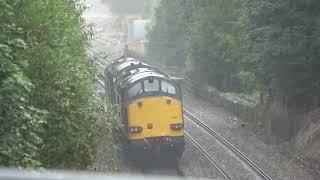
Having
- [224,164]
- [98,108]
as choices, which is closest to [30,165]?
[98,108]

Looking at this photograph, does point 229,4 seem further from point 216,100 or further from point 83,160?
point 83,160

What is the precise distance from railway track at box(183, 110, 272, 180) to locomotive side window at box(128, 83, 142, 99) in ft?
14.2

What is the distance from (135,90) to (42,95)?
8.39 meters

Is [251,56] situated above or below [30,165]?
above

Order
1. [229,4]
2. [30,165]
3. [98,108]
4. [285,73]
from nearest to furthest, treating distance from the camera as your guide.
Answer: [30,165] → [98,108] → [285,73] → [229,4]

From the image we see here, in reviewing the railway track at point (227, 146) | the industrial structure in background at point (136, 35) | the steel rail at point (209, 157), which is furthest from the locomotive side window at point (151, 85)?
the industrial structure in background at point (136, 35)

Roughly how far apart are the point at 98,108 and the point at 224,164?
8112 millimetres

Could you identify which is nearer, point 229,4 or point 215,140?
point 215,140

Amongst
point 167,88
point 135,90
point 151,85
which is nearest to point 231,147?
point 167,88

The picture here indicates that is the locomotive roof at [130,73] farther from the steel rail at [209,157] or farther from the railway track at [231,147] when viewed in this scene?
the railway track at [231,147]

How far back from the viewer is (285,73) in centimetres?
2106

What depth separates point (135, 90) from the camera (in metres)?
17.1

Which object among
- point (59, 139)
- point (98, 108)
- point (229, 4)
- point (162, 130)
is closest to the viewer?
point (59, 139)

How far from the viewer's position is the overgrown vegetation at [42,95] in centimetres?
698
